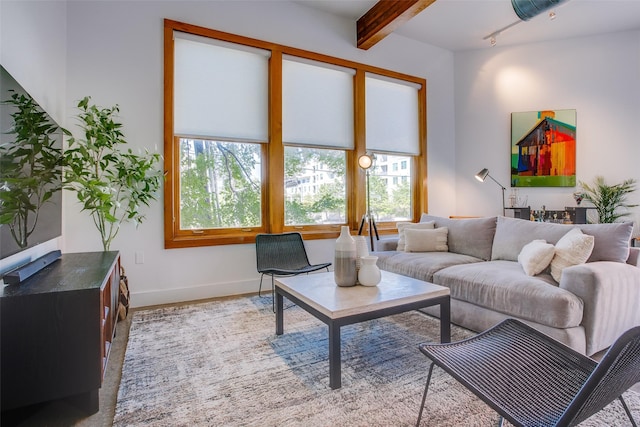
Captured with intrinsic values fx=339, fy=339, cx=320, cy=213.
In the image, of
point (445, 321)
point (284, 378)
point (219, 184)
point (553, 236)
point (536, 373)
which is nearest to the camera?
point (536, 373)

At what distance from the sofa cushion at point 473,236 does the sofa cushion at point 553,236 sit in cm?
7

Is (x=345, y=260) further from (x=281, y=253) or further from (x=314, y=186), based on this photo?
(x=314, y=186)

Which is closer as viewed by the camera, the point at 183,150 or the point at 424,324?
the point at 424,324

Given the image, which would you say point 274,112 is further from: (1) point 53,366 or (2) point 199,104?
(1) point 53,366

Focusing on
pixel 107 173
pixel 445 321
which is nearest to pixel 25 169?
pixel 107 173

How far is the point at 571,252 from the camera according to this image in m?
2.31

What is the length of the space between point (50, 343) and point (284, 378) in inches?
45.3

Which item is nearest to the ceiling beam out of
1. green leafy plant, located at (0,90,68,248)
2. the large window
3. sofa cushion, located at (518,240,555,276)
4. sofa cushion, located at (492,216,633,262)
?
the large window

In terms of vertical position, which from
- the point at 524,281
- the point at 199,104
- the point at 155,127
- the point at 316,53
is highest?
the point at 316,53

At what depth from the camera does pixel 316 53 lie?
13.4 feet

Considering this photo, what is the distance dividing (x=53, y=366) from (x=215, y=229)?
2193 millimetres

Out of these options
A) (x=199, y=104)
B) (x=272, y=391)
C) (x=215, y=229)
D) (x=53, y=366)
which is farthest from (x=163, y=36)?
(x=272, y=391)

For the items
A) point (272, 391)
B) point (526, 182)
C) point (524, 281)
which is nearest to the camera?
point (272, 391)

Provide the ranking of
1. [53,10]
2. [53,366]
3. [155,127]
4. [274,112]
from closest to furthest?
[53,366] → [53,10] → [155,127] → [274,112]
